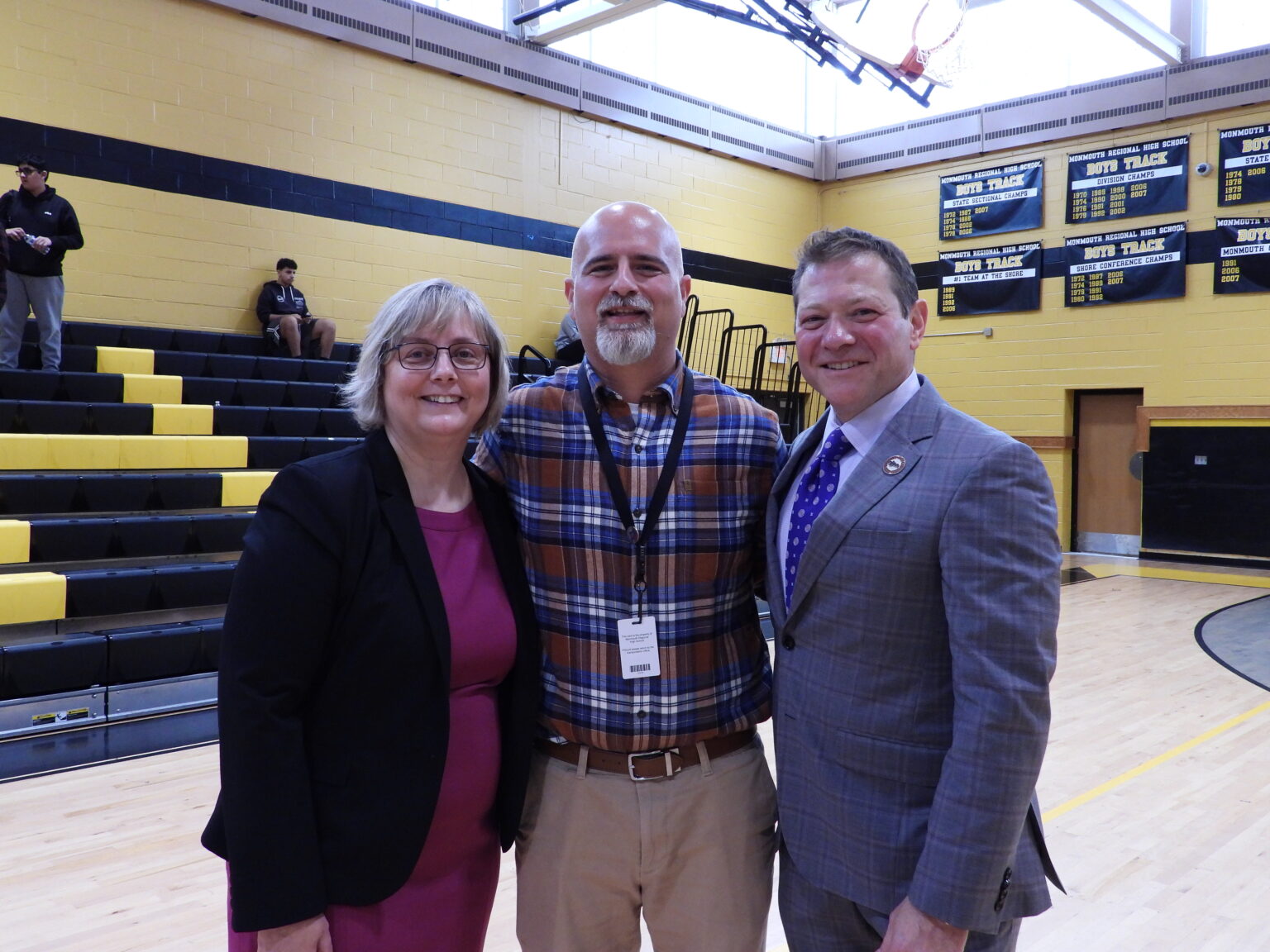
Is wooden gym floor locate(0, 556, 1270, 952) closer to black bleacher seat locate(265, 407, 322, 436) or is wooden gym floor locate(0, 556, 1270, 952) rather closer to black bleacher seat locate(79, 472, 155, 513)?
black bleacher seat locate(79, 472, 155, 513)

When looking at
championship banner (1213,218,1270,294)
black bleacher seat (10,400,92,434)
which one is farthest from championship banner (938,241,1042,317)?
black bleacher seat (10,400,92,434)

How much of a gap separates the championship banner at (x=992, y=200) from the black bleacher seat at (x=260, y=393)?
7908 mm

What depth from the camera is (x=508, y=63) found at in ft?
31.1

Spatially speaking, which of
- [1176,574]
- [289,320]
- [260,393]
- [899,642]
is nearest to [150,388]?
[260,393]

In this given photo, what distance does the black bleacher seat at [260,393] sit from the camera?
684 cm

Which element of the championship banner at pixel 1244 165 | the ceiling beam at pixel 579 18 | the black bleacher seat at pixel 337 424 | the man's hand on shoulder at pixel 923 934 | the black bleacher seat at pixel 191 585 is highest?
the ceiling beam at pixel 579 18

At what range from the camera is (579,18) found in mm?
9258

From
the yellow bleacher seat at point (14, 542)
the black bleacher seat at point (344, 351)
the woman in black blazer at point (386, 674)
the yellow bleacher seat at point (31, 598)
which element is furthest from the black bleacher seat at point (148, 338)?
the woman in black blazer at point (386, 674)

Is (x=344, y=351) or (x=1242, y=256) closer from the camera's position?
(x=344, y=351)

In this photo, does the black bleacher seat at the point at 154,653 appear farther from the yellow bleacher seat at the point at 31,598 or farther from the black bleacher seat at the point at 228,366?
the black bleacher seat at the point at 228,366

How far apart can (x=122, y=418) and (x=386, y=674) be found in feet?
17.5

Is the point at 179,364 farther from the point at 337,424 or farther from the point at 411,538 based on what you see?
the point at 411,538

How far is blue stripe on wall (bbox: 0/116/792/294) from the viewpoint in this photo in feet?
23.7

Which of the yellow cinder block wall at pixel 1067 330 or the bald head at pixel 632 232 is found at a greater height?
the yellow cinder block wall at pixel 1067 330
